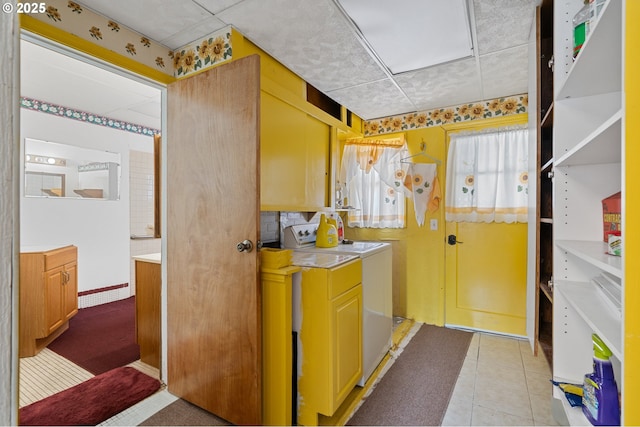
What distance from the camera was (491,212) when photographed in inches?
120

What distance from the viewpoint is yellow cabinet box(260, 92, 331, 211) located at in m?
2.13

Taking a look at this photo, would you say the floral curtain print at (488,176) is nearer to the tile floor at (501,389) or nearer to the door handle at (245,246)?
the tile floor at (501,389)

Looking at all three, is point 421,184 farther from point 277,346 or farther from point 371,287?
point 277,346

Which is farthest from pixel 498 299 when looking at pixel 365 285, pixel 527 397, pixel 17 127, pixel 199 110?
pixel 17 127

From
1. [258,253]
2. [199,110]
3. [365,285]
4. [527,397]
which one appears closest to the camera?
[258,253]

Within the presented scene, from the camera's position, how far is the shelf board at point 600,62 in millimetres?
794

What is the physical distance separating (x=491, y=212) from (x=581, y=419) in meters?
2.21

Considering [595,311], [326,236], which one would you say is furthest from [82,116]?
[595,311]

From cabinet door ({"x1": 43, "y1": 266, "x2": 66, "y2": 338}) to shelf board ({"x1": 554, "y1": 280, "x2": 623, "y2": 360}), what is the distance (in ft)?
11.8

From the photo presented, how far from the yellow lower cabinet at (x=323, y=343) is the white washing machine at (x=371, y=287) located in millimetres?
301

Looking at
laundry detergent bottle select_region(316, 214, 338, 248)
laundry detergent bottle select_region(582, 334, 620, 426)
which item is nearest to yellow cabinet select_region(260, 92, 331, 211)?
laundry detergent bottle select_region(316, 214, 338, 248)

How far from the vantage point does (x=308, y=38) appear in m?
1.96

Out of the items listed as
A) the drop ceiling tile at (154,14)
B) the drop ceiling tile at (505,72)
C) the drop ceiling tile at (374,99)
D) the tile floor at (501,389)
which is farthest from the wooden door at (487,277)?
the drop ceiling tile at (154,14)

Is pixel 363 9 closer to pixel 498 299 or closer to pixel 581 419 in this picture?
pixel 581 419
